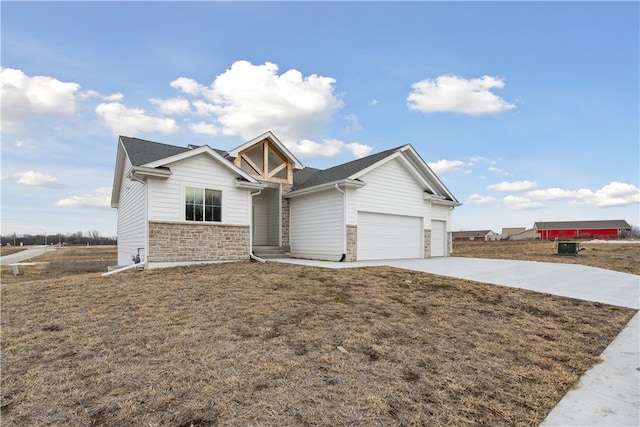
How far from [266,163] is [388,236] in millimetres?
6550

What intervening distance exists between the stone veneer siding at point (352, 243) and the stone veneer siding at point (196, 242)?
401 centimetres

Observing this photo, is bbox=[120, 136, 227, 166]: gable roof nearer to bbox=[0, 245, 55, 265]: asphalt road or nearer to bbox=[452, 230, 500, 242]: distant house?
bbox=[0, 245, 55, 265]: asphalt road

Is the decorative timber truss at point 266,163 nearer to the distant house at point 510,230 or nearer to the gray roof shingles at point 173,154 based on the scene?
the gray roof shingles at point 173,154

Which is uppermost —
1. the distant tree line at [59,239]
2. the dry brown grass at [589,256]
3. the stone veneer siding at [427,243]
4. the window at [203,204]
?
the window at [203,204]

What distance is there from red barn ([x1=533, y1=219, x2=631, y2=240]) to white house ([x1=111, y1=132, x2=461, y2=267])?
2245 inches

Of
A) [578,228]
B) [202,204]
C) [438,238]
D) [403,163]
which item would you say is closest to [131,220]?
[202,204]

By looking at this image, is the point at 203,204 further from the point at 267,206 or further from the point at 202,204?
the point at 267,206

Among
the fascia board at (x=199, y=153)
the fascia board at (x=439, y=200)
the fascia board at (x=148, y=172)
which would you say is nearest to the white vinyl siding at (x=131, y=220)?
the fascia board at (x=148, y=172)

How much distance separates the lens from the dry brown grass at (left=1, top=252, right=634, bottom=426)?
2.80 meters

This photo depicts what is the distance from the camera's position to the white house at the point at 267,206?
1115 centimetres

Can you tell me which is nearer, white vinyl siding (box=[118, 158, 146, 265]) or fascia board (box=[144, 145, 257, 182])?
fascia board (box=[144, 145, 257, 182])

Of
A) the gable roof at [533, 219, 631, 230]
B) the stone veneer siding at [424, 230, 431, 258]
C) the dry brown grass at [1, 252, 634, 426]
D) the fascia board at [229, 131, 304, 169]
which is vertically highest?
the fascia board at [229, 131, 304, 169]

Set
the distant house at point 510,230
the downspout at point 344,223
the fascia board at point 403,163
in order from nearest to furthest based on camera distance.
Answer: the downspout at point 344,223 → the fascia board at point 403,163 → the distant house at point 510,230

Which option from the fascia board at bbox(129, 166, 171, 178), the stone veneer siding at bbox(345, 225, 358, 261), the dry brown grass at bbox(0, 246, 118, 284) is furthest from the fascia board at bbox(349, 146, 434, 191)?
the dry brown grass at bbox(0, 246, 118, 284)
